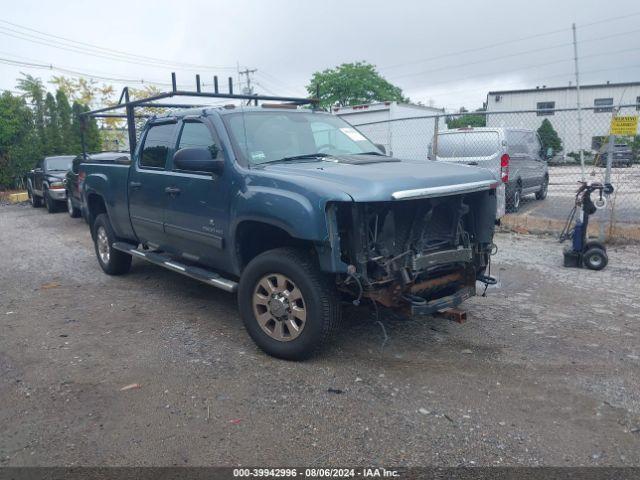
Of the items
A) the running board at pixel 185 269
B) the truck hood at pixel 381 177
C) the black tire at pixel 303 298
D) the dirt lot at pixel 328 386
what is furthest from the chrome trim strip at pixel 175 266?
the truck hood at pixel 381 177

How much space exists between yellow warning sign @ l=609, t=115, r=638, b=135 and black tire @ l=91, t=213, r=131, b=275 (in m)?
6.89

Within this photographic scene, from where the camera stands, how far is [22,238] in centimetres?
1100

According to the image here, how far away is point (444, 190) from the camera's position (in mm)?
4082

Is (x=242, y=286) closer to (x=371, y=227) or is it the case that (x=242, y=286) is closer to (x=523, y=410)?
(x=371, y=227)

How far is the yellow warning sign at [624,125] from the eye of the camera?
741 centimetres

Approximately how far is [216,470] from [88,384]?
61.9 inches

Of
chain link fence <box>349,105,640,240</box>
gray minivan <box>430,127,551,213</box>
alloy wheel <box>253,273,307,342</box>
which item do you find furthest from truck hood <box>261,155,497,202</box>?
gray minivan <box>430,127,551,213</box>

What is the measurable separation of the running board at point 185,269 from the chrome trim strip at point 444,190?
5.70ft

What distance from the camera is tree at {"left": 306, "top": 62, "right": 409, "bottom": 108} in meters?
47.3

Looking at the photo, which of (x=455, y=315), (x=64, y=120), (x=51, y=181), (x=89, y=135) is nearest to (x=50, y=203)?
(x=51, y=181)

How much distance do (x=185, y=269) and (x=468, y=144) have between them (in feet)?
24.0

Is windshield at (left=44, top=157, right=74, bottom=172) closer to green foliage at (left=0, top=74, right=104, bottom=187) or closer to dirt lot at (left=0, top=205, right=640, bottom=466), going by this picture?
green foliage at (left=0, top=74, right=104, bottom=187)

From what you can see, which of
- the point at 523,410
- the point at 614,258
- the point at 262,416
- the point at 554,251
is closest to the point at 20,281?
the point at 262,416

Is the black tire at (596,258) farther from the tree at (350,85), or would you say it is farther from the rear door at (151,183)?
the tree at (350,85)
